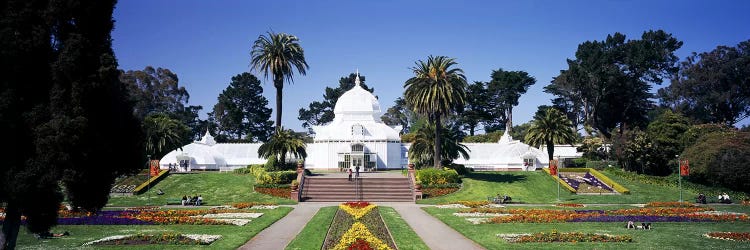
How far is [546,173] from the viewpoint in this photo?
187 ft

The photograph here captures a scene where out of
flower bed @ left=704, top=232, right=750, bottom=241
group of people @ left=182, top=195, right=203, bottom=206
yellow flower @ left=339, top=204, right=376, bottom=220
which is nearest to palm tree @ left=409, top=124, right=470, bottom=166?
yellow flower @ left=339, top=204, right=376, bottom=220

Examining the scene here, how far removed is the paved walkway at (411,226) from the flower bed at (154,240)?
194 centimetres

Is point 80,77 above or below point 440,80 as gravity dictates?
below

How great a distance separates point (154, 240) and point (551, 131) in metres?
47.2

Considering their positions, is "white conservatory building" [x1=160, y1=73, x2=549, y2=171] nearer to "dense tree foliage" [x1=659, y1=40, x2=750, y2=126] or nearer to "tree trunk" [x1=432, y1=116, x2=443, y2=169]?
"tree trunk" [x1=432, y1=116, x2=443, y2=169]

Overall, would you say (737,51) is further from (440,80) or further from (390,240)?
(390,240)

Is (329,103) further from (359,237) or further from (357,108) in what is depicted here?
(359,237)

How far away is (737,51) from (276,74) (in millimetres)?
70746

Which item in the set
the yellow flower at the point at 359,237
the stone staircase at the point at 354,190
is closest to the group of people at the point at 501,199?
the stone staircase at the point at 354,190

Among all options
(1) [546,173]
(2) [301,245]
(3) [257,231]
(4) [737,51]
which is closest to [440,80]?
(1) [546,173]

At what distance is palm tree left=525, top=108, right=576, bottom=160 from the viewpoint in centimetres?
6088

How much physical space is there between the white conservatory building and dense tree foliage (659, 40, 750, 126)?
111 feet

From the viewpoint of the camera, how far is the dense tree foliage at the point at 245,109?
373 ft

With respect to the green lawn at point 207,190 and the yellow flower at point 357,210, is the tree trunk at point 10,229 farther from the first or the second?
the green lawn at point 207,190
